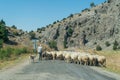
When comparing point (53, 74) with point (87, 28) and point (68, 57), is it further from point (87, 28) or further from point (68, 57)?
point (87, 28)

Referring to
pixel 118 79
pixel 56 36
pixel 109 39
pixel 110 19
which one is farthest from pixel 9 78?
pixel 56 36

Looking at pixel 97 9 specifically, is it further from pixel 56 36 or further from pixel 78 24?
pixel 56 36

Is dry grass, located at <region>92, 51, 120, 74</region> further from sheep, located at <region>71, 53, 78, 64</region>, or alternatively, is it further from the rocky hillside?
the rocky hillside

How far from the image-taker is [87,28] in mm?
179000

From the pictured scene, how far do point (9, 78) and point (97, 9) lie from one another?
16789cm

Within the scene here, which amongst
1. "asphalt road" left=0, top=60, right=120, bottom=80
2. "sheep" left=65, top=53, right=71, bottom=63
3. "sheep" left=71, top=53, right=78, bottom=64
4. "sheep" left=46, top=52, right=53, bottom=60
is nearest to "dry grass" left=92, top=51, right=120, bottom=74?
"sheep" left=71, top=53, right=78, bottom=64

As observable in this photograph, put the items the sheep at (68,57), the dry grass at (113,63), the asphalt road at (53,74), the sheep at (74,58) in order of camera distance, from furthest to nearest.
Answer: the sheep at (68,57) < the sheep at (74,58) < the dry grass at (113,63) < the asphalt road at (53,74)

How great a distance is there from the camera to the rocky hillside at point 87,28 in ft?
548

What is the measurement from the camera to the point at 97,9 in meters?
188

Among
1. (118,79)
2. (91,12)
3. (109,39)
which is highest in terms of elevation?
(91,12)

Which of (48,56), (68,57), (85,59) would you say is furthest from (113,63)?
(85,59)

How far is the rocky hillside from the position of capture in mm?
167000

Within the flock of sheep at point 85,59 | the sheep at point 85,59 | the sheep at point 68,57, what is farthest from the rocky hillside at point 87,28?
the sheep at point 85,59

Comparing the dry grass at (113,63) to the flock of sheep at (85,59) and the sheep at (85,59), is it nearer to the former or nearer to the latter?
the flock of sheep at (85,59)
